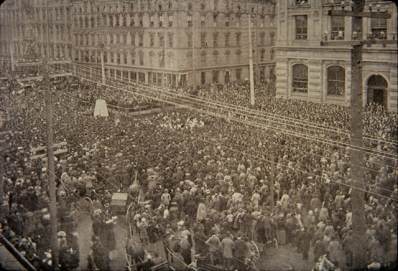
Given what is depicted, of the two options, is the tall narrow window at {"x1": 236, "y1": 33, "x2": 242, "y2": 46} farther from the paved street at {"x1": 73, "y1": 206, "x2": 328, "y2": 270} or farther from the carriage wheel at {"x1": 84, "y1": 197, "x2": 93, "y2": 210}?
the carriage wheel at {"x1": 84, "y1": 197, "x2": 93, "y2": 210}

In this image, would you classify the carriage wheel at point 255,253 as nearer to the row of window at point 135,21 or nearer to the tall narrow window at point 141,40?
the row of window at point 135,21

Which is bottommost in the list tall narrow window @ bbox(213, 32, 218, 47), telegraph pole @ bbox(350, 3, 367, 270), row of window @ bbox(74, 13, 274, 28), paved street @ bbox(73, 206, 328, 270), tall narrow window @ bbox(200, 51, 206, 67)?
paved street @ bbox(73, 206, 328, 270)

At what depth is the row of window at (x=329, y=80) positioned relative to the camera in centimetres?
2179

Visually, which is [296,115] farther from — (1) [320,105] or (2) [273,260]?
(2) [273,260]

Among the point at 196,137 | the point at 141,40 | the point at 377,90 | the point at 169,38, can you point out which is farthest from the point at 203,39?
the point at 377,90

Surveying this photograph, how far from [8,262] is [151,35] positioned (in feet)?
39.6

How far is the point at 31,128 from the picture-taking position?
21.8m

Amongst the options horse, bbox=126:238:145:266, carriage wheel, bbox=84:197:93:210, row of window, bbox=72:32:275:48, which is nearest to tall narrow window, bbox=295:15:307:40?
row of window, bbox=72:32:275:48

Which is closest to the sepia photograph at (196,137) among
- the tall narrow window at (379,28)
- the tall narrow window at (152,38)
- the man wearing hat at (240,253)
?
the man wearing hat at (240,253)

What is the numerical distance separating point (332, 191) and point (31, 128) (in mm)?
15348

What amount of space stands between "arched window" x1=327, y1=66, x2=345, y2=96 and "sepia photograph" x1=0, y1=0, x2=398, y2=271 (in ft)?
0.25

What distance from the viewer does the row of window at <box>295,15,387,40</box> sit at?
16216mm

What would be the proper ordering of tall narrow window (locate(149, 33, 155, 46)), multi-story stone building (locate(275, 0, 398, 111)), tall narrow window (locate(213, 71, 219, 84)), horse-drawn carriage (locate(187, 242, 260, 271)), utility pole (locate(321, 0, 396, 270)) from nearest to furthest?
utility pole (locate(321, 0, 396, 270)), horse-drawn carriage (locate(187, 242, 260, 271)), multi-story stone building (locate(275, 0, 398, 111)), tall narrow window (locate(149, 33, 155, 46)), tall narrow window (locate(213, 71, 219, 84))

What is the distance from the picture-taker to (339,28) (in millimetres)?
22016
